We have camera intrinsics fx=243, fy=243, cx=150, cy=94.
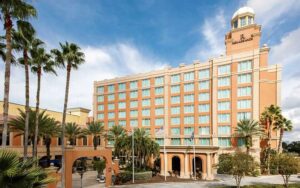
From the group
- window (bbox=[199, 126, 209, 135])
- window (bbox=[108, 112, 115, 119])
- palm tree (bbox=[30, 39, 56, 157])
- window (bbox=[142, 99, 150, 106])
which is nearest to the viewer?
palm tree (bbox=[30, 39, 56, 157])

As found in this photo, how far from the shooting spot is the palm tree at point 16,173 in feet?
31.4

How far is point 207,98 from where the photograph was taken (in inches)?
2494

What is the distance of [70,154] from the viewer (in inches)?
1211

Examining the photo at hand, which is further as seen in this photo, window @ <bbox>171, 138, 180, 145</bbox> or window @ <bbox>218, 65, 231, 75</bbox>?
window @ <bbox>171, 138, 180, 145</bbox>

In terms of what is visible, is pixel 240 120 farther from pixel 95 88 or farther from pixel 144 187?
pixel 95 88

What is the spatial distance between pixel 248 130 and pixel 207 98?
14.1 m

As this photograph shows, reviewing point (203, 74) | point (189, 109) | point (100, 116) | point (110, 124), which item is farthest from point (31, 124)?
point (100, 116)

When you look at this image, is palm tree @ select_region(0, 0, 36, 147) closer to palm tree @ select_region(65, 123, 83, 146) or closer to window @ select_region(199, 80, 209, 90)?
palm tree @ select_region(65, 123, 83, 146)

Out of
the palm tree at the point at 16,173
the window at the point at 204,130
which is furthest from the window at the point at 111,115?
the palm tree at the point at 16,173

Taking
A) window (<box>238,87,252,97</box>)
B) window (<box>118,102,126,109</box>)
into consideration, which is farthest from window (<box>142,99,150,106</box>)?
window (<box>238,87,252,97</box>)

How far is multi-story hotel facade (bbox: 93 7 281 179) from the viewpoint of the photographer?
2219 inches

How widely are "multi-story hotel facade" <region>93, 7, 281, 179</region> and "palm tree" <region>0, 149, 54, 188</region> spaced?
3807 centimetres

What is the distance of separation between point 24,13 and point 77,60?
1416 centimetres

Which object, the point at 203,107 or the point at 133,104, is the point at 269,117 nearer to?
the point at 203,107
